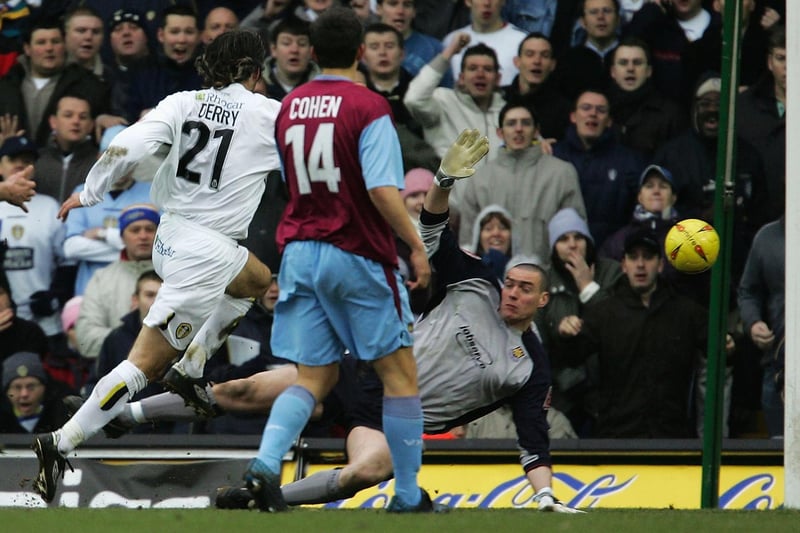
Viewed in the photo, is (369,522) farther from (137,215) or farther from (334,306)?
(137,215)

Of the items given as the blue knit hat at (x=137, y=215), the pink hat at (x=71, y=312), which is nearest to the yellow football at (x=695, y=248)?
the blue knit hat at (x=137, y=215)

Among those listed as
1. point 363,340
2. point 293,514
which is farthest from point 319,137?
point 293,514

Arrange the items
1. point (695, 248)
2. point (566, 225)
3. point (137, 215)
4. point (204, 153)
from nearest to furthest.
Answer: point (204, 153), point (695, 248), point (566, 225), point (137, 215)

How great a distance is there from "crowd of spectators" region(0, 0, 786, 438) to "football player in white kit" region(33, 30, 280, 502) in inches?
87.5

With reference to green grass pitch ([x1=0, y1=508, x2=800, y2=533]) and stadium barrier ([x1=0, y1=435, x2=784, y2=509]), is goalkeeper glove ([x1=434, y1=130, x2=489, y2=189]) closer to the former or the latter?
green grass pitch ([x1=0, y1=508, x2=800, y2=533])

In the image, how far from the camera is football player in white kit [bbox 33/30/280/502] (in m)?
8.09

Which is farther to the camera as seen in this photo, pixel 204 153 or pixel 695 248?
pixel 695 248

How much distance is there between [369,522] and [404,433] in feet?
1.74

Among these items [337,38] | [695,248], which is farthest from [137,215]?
[337,38]

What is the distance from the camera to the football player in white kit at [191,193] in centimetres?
809

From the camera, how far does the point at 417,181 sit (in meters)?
11.7

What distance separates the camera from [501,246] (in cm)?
1135

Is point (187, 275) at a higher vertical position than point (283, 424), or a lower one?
higher

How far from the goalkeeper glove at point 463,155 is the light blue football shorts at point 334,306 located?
1082 millimetres
